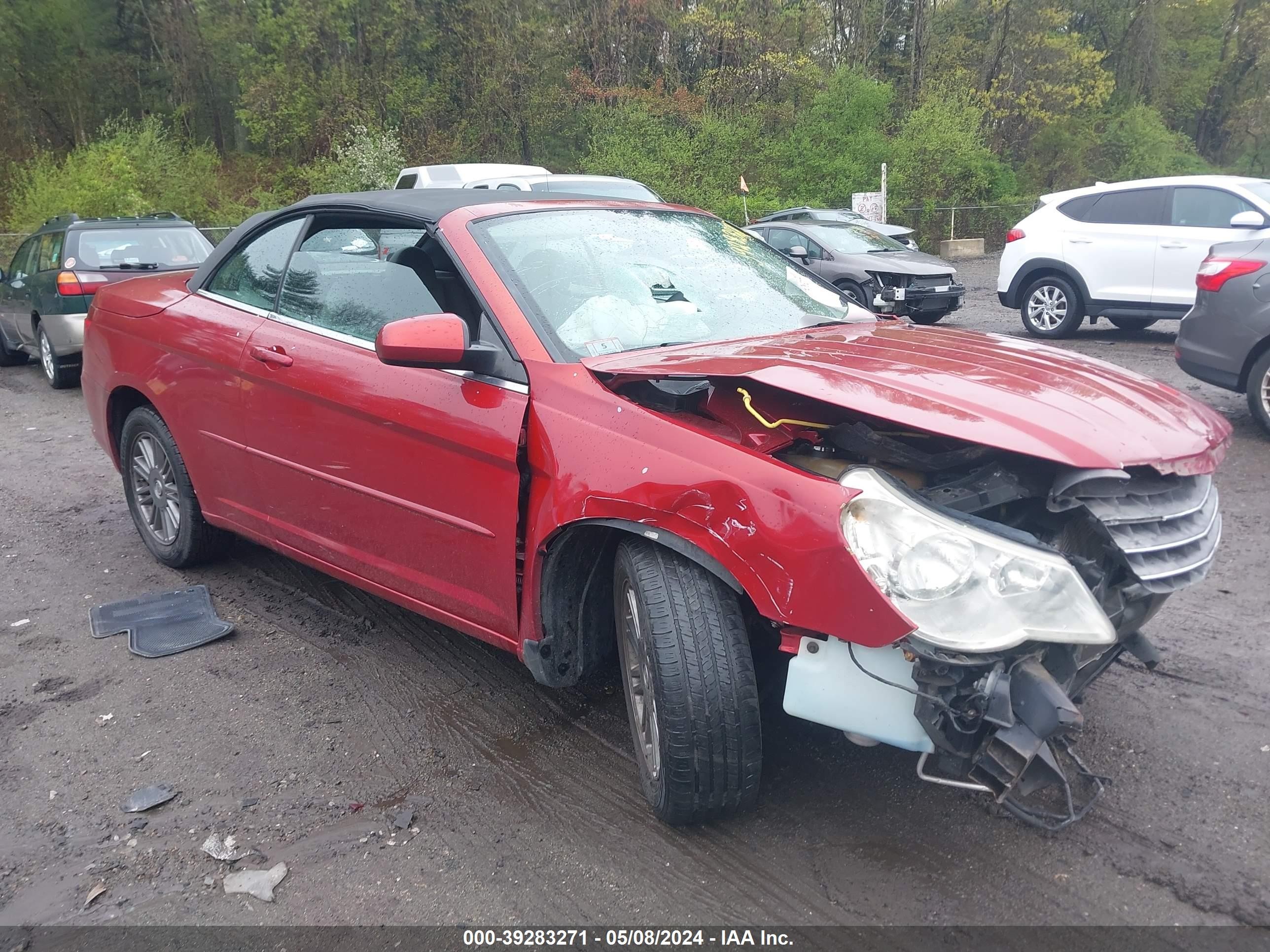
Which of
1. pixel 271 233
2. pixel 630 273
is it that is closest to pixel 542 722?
pixel 630 273

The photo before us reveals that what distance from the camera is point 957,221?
85.1ft

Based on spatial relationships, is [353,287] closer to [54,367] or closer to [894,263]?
[54,367]

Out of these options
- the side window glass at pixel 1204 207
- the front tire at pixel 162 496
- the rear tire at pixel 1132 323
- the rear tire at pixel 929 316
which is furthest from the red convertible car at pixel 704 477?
the rear tire at pixel 929 316

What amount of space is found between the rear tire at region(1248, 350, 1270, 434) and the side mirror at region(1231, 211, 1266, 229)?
264 centimetres

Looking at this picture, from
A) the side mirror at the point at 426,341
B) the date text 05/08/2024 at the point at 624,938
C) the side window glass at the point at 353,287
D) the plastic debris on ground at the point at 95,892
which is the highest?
the side window glass at the point at 353,287

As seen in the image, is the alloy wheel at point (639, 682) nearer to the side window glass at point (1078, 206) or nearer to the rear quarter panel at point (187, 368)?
the rear quarter panel at point (187, 368)

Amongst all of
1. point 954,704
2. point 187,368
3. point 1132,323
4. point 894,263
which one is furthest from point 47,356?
point 1132,323

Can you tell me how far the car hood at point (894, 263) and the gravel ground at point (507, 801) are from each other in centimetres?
936

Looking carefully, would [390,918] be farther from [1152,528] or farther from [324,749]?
[1152,528]

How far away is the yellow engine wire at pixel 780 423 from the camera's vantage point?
2572 mm

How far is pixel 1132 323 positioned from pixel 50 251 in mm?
12394

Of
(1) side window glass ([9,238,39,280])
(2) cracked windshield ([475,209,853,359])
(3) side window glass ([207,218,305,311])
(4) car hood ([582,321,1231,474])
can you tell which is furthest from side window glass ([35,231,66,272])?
(4) car hood ([582,321,1231,474])

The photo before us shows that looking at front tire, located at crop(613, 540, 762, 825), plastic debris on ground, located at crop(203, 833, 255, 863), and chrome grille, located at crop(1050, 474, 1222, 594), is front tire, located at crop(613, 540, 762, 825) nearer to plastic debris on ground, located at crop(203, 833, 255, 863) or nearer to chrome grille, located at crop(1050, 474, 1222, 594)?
chrome grille, located at crop(1050, 474, 1222, 594)

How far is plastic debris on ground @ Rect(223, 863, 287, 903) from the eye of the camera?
259cm
